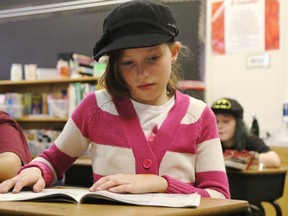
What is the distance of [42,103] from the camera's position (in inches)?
220

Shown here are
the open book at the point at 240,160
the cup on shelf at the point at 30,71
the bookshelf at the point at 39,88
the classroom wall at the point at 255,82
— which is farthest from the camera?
the cup on shelf at the point at 30,71

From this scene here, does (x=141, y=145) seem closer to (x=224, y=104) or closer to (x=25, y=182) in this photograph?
(x=25, y=182)

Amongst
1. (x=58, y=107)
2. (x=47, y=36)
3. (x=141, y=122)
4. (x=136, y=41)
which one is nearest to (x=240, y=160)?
(x=141, y=122)

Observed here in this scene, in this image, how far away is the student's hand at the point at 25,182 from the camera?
3.54 feet

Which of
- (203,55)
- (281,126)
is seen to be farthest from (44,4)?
(281,126)

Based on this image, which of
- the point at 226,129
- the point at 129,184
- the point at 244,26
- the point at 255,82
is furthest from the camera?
the point at 244,26

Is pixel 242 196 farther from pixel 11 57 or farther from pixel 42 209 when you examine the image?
pixel 11 57

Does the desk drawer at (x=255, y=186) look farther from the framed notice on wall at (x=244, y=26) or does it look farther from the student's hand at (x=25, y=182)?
the framed notice on wall at (x=244, y=26)

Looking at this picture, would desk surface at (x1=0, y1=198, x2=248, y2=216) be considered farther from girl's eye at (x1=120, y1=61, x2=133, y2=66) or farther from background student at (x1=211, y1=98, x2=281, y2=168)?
background student at (x1=211, y1=98, x2=281, y2=168)

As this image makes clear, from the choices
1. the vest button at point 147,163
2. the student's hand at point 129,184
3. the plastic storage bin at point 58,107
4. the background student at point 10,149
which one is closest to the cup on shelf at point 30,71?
the plastic storage bin at point 58,107

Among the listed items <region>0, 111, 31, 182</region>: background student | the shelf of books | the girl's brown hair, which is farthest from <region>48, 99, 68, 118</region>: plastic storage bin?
the girl's brown hair

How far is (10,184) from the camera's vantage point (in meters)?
1.10

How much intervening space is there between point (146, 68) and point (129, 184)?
395 millimetres

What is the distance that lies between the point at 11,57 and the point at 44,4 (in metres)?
0.95
